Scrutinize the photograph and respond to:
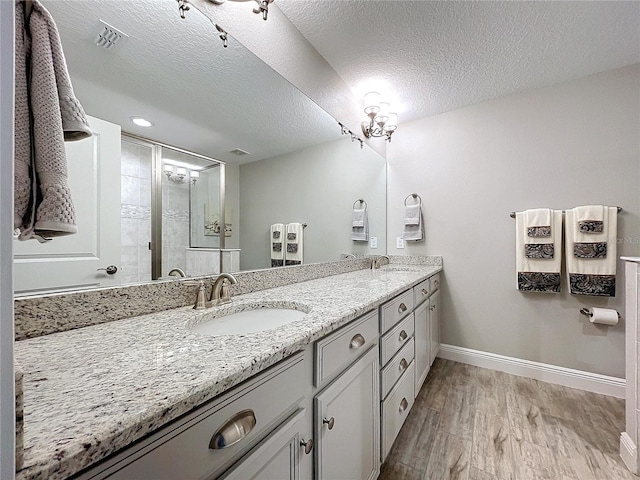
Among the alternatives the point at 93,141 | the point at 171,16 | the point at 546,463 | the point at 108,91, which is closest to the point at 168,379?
the point at 93,141

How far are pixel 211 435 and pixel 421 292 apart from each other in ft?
5.72

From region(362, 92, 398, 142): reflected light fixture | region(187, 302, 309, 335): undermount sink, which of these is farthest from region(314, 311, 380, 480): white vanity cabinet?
region(362, 92, 398, 142): reflected light fixture

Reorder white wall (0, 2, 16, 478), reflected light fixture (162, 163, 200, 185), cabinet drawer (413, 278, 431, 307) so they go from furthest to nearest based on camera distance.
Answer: cabinet drawer (413, 278, 431, 307), reflected light fixture (162, 163, 200, 185), white wall (0, 2, 16, 478)

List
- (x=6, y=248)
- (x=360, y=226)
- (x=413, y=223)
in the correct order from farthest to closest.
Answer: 1. (x=413, y=223)
2. (x=360, y=226)
3. (x=6, y=248)

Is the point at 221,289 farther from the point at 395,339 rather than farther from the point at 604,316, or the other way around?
the point at 604,316

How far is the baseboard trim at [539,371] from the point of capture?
199 cm

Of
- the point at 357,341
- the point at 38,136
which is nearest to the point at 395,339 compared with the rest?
the point at 357,341

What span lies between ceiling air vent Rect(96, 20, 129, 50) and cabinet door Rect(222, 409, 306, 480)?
1.23 m

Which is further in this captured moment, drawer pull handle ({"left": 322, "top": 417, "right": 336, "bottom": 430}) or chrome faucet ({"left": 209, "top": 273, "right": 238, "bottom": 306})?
chrome faucet ({"left": 209, "top": 273, "right": 238, "bottom": 306})

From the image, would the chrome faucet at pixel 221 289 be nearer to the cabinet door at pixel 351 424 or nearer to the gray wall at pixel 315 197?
the gray wall at pixel 315 197

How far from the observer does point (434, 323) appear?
7.79ft

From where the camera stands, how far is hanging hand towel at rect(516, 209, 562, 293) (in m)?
2.09

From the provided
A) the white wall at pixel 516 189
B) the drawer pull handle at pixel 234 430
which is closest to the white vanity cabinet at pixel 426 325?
the white wall at pixel 516 189

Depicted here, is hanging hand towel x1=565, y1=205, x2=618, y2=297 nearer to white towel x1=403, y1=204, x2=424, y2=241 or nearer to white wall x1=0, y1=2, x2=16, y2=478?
white towel x1=403, y1=204, x2=424, y2=241
